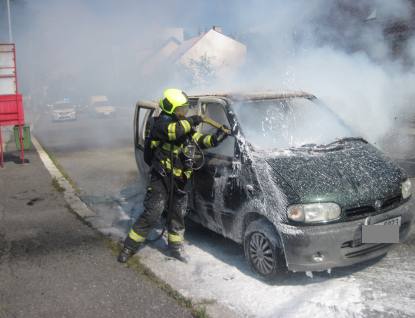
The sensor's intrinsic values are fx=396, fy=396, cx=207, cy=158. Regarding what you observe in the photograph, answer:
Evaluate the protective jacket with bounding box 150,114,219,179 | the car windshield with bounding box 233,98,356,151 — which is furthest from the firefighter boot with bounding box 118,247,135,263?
the car windshield with bounding box 233,98,356,151

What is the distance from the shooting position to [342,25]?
1211cm

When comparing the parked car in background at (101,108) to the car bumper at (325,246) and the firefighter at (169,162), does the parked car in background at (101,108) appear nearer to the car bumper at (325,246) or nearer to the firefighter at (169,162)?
the firefighter at (169,162)

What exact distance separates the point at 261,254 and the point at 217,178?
2.98 feet

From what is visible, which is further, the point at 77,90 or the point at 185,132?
the point at 77,90

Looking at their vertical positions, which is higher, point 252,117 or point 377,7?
point 377,7

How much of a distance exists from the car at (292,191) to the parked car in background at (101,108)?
25415 millimetres

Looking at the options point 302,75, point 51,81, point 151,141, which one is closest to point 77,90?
point 51,81

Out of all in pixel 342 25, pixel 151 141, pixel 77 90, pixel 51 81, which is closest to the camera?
pixel 151 141

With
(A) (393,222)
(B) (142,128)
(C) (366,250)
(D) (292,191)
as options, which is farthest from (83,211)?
(A) (393,222)

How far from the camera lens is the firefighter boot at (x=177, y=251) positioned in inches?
164

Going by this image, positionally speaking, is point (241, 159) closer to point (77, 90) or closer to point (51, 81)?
point (77, 90)

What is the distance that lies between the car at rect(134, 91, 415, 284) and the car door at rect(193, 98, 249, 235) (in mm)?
10

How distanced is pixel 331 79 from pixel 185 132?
486cm

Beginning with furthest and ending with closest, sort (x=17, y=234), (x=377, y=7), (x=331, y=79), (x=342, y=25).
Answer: (x=342, y=25)
(x=377, y=7)
(x=331, y=79)
(x=17, y=234)
